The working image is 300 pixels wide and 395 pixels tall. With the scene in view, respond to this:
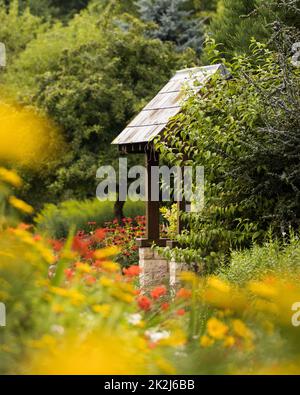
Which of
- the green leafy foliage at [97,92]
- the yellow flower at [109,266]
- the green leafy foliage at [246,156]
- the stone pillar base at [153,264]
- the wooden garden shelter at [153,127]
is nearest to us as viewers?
the yellow flower at [109,266]

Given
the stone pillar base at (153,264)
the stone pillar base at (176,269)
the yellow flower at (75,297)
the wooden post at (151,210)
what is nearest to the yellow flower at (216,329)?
the yellow flower at (75,297)

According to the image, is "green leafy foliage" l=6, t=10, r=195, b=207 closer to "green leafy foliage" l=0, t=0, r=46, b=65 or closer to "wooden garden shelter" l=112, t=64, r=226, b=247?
"wooden garden shelter" l=112, t=64, r=226, b=247

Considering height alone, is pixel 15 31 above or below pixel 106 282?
above

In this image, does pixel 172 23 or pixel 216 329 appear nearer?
pixel 216 329

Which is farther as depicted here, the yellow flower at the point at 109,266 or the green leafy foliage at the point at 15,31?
the green leafy foliage at the point at 15,31

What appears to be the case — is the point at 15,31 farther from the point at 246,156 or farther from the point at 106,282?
the point at 106,282

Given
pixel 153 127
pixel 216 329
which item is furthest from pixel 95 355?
pixel 153 127

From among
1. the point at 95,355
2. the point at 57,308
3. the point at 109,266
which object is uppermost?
the point at 109,266

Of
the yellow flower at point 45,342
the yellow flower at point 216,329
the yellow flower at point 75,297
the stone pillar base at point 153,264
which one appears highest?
the stone pillar base at point 153,264

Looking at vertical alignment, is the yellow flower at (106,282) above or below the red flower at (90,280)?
below

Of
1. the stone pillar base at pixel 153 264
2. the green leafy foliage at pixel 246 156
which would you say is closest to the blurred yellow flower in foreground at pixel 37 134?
the stone pillar base at pixel 153 264

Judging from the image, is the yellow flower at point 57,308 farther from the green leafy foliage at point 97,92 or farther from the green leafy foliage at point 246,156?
the green leafy foliage at point 97,92

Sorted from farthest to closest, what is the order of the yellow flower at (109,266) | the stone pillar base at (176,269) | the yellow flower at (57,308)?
the stone pillar base at (176,269)
the yellow flower at (109,266)
the yellow flower at (57,308)

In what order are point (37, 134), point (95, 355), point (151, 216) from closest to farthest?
point (95, 355) < point (151, 216) < point (37, 134)
